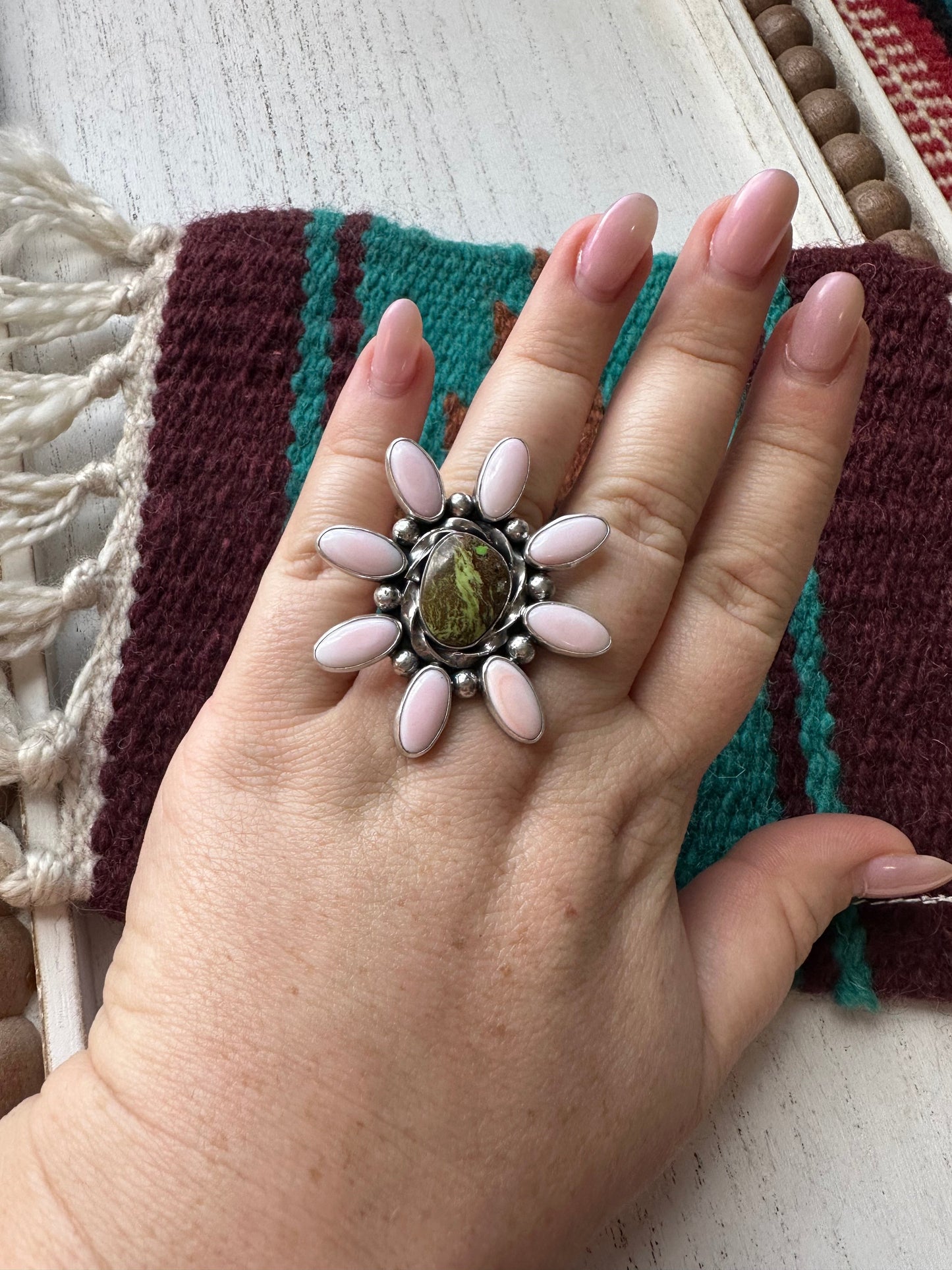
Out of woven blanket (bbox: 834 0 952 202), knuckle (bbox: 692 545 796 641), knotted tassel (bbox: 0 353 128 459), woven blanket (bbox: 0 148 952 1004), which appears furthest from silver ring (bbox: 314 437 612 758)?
woven blanket (bbox: 834 0 952 202)

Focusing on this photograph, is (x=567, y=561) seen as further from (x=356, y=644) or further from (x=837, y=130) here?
(x=837, y=130)

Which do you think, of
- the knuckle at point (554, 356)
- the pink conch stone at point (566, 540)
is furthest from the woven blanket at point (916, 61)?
the pink conch stone at point (566, 540)

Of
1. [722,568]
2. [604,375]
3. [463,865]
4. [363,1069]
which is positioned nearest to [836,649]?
[722,568]

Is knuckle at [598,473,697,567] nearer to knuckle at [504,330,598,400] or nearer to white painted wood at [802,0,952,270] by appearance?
knuckle at [504,330,598,400]

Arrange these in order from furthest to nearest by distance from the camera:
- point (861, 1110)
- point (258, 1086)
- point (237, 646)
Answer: point (861, 1110) → point (237, 646) → point (258, 1086)

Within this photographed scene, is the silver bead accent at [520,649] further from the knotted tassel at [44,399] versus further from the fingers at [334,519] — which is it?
the knotted tassel at [44,399]

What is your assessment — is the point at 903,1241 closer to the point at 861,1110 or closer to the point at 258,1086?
the point at 861,1110
